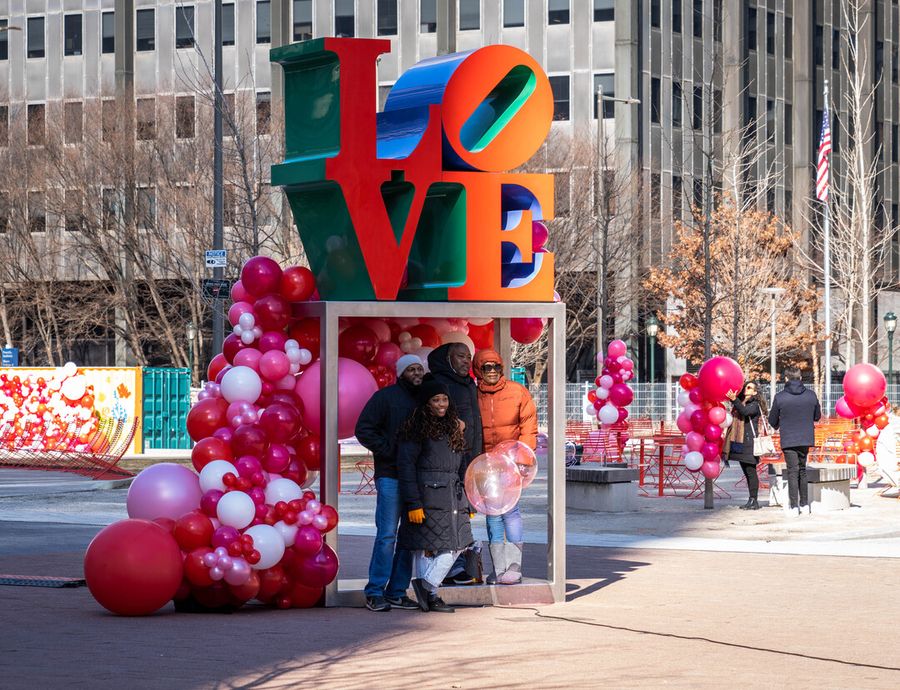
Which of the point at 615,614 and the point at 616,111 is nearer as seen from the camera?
the point at 615,614

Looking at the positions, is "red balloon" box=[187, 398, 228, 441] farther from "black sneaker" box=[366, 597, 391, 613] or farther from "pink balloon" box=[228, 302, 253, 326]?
"black sneaker" box=[366, 597, 391, 613]

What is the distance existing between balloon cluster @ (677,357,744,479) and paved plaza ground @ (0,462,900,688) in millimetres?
4020

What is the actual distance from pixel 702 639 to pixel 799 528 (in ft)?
28.9

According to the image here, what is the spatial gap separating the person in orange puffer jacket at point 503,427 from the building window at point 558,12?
44.5 m

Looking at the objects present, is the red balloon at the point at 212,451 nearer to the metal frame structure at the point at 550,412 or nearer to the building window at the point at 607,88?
the metal frame structure at the point at 550,412

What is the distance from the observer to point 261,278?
12.3 metres

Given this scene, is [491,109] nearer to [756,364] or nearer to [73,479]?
[73,479]

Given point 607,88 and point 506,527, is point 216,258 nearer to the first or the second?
point 506,527

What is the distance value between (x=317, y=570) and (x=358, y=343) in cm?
223

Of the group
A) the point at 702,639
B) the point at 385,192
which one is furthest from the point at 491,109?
the point at 702,639

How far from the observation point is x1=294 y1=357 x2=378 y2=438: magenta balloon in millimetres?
12172

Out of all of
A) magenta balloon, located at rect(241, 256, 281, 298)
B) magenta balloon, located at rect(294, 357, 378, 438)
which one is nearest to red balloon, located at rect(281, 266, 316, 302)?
magenta balloon, located at rect(241, 256, 281, 298)

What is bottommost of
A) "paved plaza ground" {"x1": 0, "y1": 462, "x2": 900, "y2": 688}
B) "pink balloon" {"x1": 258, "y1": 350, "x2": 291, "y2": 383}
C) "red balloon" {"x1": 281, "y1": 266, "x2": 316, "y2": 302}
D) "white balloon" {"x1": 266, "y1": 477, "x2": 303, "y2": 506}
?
"paved plaza ground" {"x1": 0, "y1": 462, "x2": 900, "y2": 688}

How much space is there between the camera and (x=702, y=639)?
10.3 m
